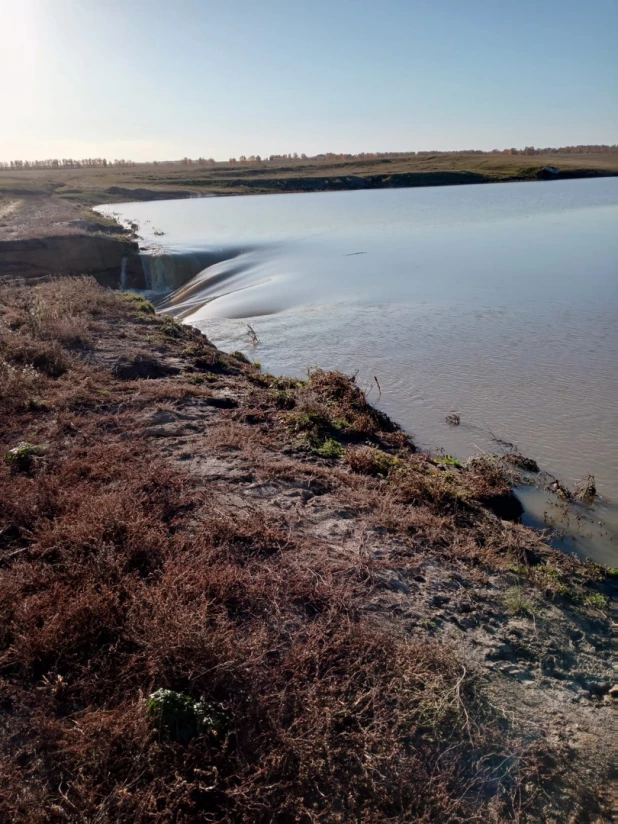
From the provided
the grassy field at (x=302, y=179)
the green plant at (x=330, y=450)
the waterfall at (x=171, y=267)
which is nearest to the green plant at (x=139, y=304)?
the waterfall at (x=171, y=267)

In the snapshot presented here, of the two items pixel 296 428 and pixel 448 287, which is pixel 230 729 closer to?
pixel 296 428

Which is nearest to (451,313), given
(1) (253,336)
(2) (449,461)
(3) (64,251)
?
(1) (253,336)

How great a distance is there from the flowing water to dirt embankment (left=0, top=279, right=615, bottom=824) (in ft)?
7.58

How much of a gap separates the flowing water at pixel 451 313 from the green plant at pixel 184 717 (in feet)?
16.0

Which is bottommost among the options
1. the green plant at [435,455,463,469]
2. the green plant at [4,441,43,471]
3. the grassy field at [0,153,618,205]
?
the green plant at [435,455,463,469]

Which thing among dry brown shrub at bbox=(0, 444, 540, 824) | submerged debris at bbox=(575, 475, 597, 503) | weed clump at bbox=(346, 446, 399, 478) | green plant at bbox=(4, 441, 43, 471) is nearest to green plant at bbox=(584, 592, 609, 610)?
dry brown shrub at bbox=(0, 444, 540, 824)

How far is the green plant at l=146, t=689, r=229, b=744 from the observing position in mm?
3305

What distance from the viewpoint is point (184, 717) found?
132 inches

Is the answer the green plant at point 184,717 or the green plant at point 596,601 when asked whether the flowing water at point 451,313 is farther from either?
the green plant at point 184,717

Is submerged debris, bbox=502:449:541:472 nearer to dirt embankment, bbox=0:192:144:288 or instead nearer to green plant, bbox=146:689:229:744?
green plant, bbox=146:689:229:744

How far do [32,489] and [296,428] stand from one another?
151 inches

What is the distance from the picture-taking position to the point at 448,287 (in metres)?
20.5

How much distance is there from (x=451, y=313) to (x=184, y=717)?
15535 millimetres

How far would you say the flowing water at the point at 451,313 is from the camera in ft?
31.6
